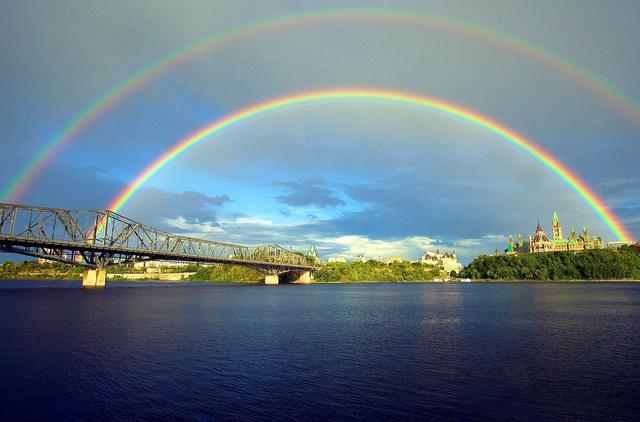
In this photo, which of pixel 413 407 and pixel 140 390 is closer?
pixel 413 407

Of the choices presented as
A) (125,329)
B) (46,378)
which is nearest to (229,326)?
(125,329)

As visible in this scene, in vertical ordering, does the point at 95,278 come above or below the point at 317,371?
above

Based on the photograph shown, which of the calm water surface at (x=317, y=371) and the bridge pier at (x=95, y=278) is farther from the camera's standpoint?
the bridge pier at (x=95, y=278)

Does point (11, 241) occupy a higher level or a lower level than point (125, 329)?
higher

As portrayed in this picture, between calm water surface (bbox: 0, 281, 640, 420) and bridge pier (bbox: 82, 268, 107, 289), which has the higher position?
bridge pier (bbox: 82, 268, 107, 289)

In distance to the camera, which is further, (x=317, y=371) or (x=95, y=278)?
(x=95, y=278)

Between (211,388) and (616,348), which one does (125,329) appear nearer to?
(211,388)

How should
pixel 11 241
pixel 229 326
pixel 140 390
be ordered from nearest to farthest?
pixel 140 390
pixel 229 326
pixel 11 241

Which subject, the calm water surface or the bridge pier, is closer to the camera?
the calm water surface

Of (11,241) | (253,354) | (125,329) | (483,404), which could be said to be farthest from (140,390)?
(11,241)

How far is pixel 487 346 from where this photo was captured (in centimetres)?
3278

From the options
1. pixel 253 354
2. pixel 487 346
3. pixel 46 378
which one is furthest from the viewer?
pixel 487 346

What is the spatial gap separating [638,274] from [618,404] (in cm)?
22086

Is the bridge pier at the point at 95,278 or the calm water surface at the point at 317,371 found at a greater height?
the bridge pier at the point at 95,278
